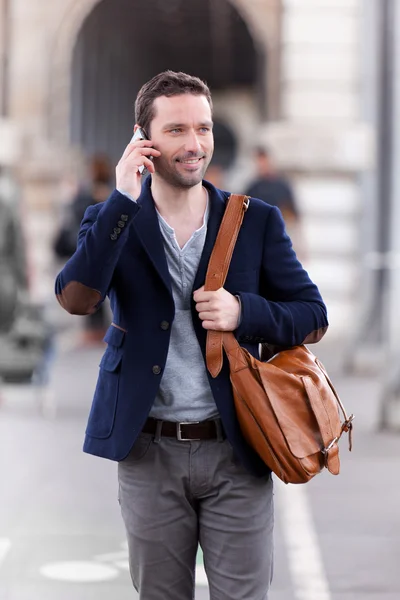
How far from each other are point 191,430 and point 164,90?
0.83m

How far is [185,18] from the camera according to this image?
38.8 metres

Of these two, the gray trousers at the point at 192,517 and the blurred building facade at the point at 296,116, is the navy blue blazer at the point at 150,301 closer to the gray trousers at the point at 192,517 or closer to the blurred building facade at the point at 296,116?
the gray trousers at the point at 192,517

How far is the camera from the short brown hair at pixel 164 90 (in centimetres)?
308

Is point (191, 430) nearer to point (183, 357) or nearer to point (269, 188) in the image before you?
point (183, 357)

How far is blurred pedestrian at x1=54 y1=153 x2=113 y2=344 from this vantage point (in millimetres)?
13438

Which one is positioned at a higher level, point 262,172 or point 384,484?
point 262,172

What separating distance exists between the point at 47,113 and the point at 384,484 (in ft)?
45.8

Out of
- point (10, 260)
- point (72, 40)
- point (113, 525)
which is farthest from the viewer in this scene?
point (72, 40)

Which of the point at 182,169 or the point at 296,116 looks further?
the point at 296,116

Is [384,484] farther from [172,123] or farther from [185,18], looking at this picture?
[185,18]

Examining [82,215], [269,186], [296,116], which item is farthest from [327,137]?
[82,215]

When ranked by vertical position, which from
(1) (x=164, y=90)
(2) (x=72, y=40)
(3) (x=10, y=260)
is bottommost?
(3) (x=10, y=260)

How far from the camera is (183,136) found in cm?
306

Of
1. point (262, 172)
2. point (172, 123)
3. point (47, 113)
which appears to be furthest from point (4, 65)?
point (172, 123)
